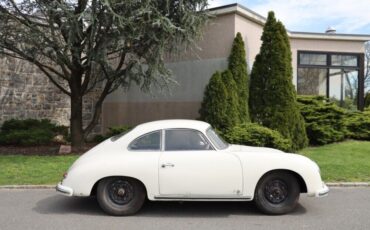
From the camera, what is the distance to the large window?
700 inches

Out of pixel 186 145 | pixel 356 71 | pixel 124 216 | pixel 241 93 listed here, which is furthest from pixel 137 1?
pixel 356 71

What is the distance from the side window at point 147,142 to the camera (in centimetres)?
679

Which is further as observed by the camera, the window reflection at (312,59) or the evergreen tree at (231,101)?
the window reflection at (312,59)

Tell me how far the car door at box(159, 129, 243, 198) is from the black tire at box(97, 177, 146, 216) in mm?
398

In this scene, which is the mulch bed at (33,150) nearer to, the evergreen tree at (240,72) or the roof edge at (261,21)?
the evergreen tree at (240,72)

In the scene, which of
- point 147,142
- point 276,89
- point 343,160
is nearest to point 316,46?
Answer: point 276,89

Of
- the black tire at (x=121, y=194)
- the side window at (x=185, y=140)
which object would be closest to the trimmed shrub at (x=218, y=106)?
the side window at (x=185, y=140)

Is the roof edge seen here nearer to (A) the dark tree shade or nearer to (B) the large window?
(B) the large window

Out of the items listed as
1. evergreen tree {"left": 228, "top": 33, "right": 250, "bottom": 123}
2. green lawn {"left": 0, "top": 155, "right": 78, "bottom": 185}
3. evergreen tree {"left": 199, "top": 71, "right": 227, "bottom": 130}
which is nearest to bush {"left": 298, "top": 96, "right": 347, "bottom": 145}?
evergreen tree {"left": 228, "top": 33, "right": 250, "bottom": 123}

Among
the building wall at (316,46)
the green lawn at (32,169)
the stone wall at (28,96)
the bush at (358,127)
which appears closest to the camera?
the green lawn at (32,169)

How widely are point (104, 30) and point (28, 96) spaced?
6850 millimetres

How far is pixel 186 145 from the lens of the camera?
6750 mm

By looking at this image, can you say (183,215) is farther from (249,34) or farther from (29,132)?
(29,132)

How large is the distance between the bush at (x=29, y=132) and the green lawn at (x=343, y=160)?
352 inches
